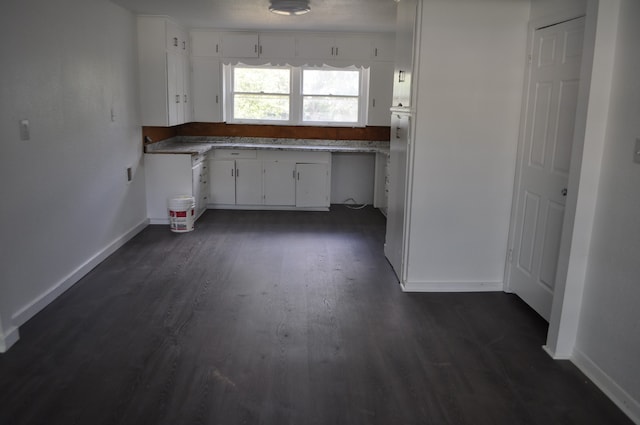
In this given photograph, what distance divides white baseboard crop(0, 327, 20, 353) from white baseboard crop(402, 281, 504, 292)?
2.63 m

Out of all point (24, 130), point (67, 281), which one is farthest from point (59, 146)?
point (67, 281)

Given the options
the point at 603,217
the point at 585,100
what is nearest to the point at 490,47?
the point at 585,100

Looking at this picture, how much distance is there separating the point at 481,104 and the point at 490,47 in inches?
15.6

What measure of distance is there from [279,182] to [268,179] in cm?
15

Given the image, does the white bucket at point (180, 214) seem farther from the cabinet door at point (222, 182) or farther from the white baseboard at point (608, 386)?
the white baseboard at point (608, 386)

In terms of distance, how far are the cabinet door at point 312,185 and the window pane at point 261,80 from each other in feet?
3.88

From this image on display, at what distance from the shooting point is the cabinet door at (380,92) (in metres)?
6.80

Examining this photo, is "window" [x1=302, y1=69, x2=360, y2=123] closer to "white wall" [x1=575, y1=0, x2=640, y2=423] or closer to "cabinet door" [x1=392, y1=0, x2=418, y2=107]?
"cabinet door" [x1=392, y1=0, x2=418, y2=107]

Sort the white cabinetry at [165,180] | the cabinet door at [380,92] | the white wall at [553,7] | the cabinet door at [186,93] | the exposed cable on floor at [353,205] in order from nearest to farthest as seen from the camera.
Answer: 1. the white wall at [553,7]
2. the white cabinetry at [165,180]
3. the cabinet door at [186,93]
4. the cabinet door at [380,92]
5. the exposed cable on floor at [353,205]

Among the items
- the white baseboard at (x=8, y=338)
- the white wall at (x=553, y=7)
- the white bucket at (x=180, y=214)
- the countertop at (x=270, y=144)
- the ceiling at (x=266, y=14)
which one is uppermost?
the ceiling at (x=266, y=14)

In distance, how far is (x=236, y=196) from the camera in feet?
22.3

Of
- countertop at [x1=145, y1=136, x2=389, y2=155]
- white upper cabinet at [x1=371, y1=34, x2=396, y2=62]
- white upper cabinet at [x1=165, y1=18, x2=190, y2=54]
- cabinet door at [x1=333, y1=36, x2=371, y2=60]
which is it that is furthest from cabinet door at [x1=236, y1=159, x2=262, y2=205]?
white upper cabinet at [x1=371, y1=34, x2=396, y2=62]

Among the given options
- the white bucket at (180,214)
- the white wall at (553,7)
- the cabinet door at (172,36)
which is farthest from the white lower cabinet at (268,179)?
the white wall at (553,7)

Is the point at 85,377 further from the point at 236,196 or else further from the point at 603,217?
the point at 236,196
